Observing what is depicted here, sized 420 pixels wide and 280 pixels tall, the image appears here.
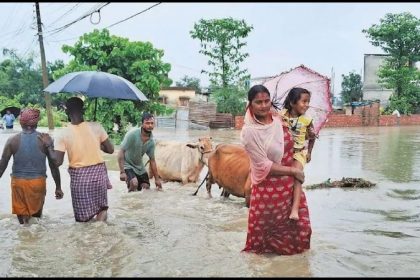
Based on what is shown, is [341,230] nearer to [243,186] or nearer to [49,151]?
[243,186]

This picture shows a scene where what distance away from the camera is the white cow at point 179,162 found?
33.1 ft

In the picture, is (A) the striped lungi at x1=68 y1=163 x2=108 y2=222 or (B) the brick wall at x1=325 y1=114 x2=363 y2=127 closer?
(A) the striped lungi at x1=68 y1=163 x2=108 y2=222

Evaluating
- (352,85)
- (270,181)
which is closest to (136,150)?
(270,181)

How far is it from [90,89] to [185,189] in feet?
13.1

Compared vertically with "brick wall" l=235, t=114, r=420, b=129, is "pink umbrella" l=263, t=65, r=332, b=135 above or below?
above

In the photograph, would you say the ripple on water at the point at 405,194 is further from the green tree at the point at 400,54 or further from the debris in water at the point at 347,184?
the green tree at the point at 400,54

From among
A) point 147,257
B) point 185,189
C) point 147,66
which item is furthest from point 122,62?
point 147,257

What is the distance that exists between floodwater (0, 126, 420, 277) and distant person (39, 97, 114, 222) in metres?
0.31

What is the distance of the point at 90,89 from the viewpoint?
241 inches

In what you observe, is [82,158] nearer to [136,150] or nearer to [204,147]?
[136,150]

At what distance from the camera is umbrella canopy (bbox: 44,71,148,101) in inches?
240

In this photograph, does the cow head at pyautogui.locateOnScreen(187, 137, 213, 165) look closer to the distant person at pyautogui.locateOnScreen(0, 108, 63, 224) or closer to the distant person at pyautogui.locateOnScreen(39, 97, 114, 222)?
the distant person at pyautogui.locateOnScreen(39, 97, 114, 222)

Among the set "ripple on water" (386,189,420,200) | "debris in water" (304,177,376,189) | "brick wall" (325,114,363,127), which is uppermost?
"brick wall" (325,114,363,127)

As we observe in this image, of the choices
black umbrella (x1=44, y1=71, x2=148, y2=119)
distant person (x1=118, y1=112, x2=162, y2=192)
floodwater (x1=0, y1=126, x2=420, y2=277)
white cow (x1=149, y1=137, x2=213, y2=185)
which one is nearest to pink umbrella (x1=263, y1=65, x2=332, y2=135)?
floodwater (x1=0, y1=126, x2=420, y2=277)
